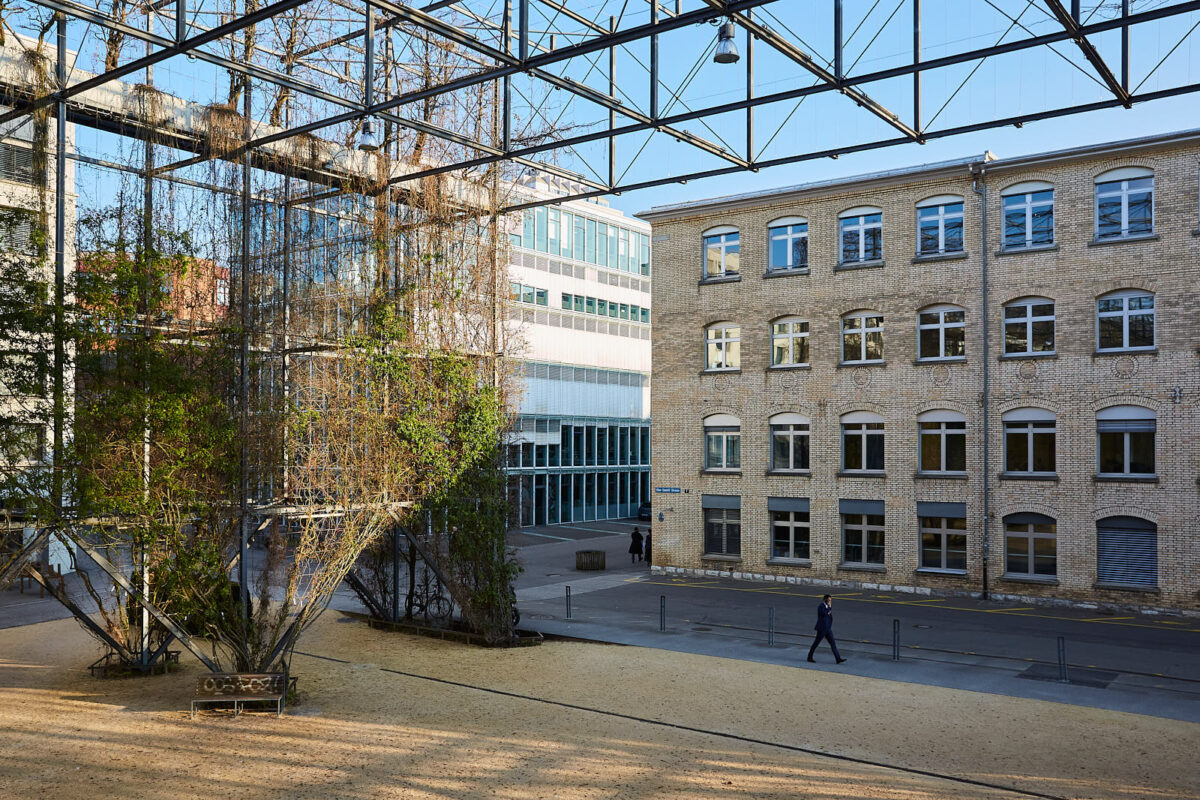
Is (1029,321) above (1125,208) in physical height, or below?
below

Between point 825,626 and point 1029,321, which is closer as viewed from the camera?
point 825,626

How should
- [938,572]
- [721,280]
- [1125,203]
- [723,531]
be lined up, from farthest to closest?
[721,280], [723,531], [938,572], [1125,203]

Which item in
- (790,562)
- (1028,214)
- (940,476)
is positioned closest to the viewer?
(1028,214)

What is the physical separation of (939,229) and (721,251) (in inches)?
268

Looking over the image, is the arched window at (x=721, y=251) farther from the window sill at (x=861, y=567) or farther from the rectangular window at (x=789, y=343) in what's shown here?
the window sill at (x=861, y=567)

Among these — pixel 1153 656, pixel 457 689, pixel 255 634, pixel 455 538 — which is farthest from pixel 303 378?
pixel 1153 656

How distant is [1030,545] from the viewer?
2525 centimetres

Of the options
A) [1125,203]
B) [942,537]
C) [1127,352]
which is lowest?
[942,537]

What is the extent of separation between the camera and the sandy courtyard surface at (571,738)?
10.7 meters

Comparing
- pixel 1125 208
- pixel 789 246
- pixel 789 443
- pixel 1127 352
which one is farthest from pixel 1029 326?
pixel 789 443

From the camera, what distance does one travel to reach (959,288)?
86.9 ft

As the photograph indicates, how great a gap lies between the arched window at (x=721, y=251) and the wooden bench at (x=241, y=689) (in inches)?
804

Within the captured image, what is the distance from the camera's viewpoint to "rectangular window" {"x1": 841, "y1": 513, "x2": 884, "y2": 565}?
27.7 metres

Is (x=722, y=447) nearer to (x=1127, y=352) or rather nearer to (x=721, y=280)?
(x=721, y=280)
